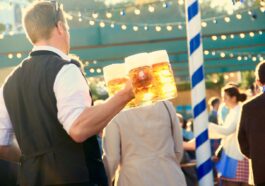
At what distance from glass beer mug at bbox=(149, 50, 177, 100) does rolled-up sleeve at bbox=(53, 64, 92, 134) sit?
34cm

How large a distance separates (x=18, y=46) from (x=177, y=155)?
879 cm

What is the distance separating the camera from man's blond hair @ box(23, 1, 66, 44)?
144 inches

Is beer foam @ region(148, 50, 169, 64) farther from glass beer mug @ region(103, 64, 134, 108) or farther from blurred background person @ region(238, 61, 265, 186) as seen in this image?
blurred background person @ region(238, 61, 265, 186)

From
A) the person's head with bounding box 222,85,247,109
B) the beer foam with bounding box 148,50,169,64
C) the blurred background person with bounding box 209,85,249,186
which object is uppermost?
the beer foam with bounding box 148,50,169,64

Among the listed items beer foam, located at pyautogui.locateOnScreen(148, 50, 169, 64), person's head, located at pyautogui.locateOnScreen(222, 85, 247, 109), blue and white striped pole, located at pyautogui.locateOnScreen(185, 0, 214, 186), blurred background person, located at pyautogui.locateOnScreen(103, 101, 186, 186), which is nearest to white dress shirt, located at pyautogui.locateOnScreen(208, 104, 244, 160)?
person's head, located at pyautogui.locateOnScreen(222, 85, 247, 109)

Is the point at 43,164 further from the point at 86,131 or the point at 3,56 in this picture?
the point at 3,56

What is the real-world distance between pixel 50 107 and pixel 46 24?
430 mm

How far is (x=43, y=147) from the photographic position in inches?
142

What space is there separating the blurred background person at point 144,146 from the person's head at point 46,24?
5.59 feet

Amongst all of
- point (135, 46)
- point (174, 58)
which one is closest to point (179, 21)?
point (135, 46)

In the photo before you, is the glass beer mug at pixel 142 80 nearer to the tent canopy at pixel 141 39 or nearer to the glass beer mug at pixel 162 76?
the glass beer mug at pixel 162 76

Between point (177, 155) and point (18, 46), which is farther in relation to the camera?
point (18, 46)

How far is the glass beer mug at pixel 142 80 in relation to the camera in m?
3.38

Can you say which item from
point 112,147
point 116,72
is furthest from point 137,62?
point 112,147
